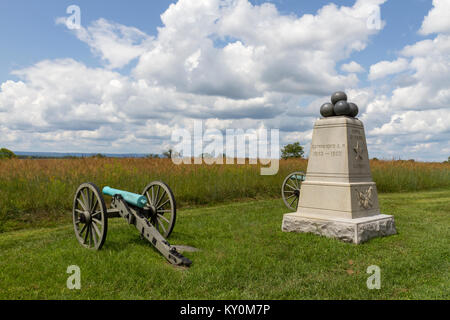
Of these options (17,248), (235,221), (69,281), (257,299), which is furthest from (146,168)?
(257,299)

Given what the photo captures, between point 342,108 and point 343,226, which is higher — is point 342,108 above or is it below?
above

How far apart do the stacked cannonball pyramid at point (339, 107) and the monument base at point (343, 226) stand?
2.12 m

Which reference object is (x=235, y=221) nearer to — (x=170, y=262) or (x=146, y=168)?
(x=170, y=262)

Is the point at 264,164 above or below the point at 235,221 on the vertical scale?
above

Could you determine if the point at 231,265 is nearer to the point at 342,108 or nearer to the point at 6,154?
the point at 342,108

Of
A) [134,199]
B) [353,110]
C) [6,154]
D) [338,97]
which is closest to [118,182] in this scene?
[134,199]

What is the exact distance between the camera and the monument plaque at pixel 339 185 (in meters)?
6.72

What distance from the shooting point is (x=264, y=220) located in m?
8.41

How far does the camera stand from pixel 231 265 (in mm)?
4941

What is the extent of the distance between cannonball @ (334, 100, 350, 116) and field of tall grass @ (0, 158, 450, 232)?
5.76 m

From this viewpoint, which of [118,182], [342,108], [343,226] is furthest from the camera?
[118,182]

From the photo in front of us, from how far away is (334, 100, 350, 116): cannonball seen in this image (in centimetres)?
707

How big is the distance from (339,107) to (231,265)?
4.01 m
